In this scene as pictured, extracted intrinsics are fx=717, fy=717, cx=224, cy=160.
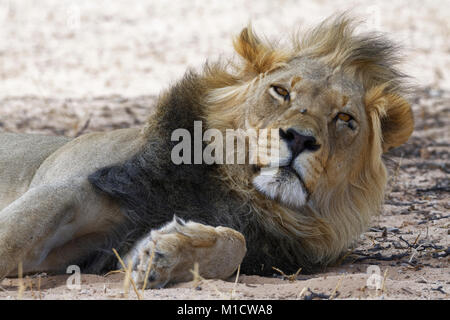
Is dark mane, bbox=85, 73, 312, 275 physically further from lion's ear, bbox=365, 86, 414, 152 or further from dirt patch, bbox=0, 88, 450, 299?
lion's ear, bbox=365, 86, 414, 152

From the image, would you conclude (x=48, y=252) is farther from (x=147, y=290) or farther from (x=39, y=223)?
(x=147, y=290)

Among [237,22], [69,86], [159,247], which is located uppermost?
[237,22]

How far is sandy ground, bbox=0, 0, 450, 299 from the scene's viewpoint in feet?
11.2

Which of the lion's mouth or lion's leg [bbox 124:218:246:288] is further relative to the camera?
the lion's mouth

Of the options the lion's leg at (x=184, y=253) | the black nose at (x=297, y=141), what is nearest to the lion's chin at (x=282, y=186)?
the black nose at (x=297, y=141)

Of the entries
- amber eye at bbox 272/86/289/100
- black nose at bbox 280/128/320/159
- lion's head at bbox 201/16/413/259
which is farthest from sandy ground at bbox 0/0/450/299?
amber eye at bbox 272/86/289/100

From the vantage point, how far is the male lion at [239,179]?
3.51 metres

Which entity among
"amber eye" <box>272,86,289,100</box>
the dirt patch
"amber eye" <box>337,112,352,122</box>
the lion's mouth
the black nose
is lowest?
the dirt patch

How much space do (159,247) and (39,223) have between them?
627 mm

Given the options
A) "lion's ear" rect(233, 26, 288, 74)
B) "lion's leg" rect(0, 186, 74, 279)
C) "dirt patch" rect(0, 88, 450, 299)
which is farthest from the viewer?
"lion's ear" rect(233, 26, 288, 74)

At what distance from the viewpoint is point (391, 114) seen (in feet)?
13.7

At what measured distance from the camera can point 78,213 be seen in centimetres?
360

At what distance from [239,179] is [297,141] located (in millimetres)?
449
